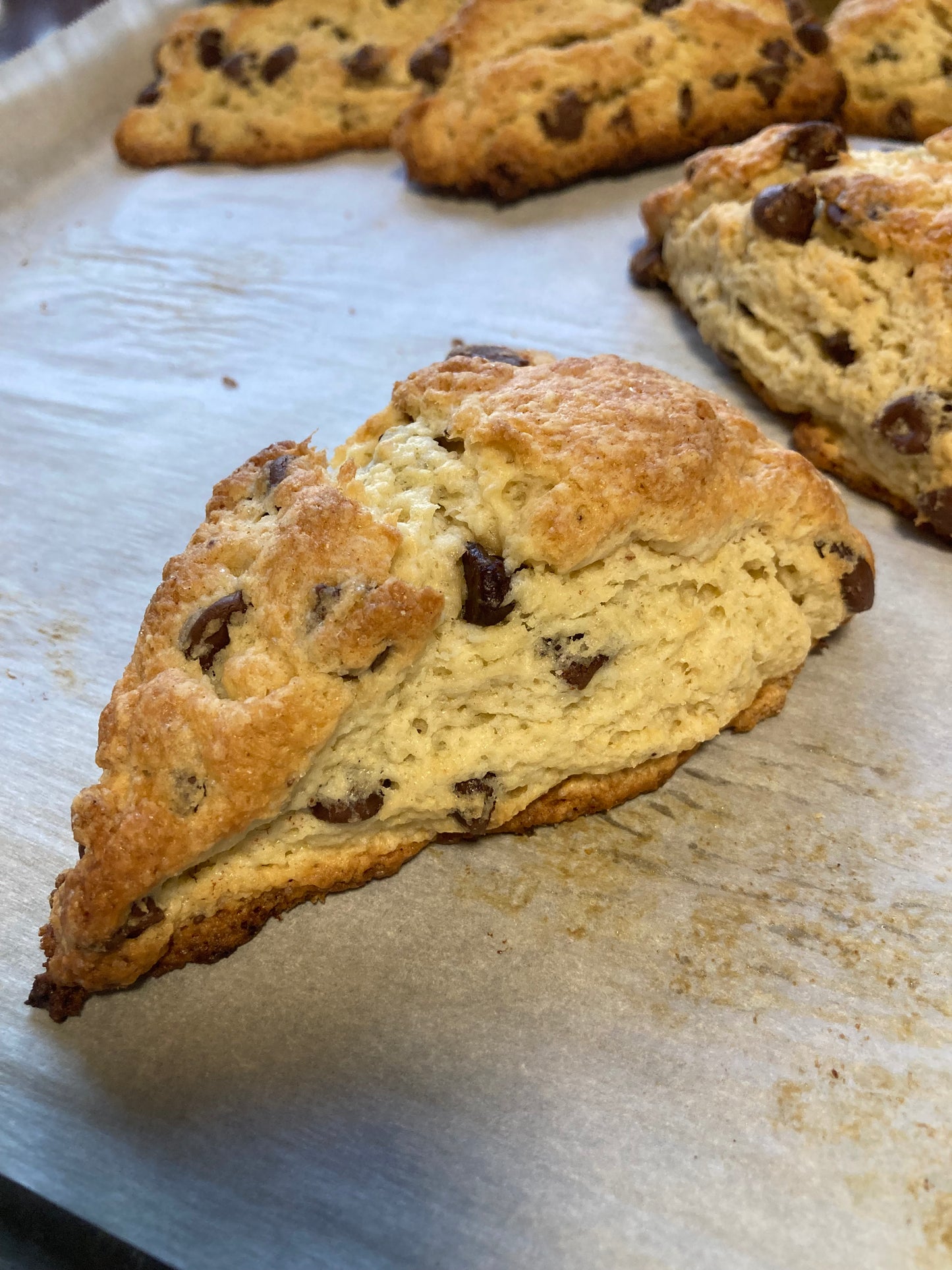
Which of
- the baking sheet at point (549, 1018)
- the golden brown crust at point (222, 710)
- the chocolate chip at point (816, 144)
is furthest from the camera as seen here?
the chocolate chip at point (816, 144)

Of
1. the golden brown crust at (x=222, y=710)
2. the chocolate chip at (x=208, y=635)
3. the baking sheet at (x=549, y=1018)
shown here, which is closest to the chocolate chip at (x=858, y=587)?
the baking sheet at (x=549, y=1018)

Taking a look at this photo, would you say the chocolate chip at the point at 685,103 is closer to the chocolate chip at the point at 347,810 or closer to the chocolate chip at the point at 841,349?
the chocolate chip at the point at 841,349

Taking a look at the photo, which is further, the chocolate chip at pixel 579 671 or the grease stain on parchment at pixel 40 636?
the grease stain on parchment at pixel 40 636

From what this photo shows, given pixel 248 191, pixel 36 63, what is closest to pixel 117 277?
pixel 248 191

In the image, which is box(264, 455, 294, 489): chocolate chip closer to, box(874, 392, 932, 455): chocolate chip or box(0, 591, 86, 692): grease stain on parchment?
box(0, 591, 86, 692): grease stain on parchment

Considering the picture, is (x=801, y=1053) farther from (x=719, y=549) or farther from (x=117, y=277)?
(x=117, y=277)

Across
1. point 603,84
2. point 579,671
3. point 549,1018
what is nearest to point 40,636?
point 579,671
